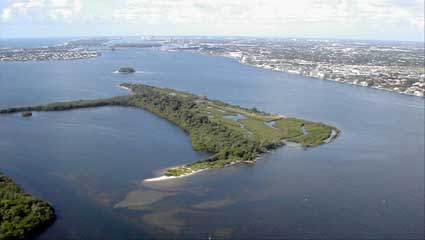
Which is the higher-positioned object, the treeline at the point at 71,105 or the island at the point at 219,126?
the island at the point at 219,126

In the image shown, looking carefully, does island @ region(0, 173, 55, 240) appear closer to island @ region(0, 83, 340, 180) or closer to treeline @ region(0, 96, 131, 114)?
island @ region(0, 83, 340, 180)

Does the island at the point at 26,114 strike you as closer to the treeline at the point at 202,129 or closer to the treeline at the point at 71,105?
the treeline at the point at 71,105

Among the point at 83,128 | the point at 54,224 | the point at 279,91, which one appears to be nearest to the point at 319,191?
the point at 54,224

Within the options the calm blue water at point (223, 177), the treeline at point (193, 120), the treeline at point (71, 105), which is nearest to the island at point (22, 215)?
the calm blue water at point (223, 177)

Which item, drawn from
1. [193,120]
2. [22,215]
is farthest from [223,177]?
[193,120]

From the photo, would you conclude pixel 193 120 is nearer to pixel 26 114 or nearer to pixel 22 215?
pixel 26 114

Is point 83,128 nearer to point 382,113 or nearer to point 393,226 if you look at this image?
point 393,226
